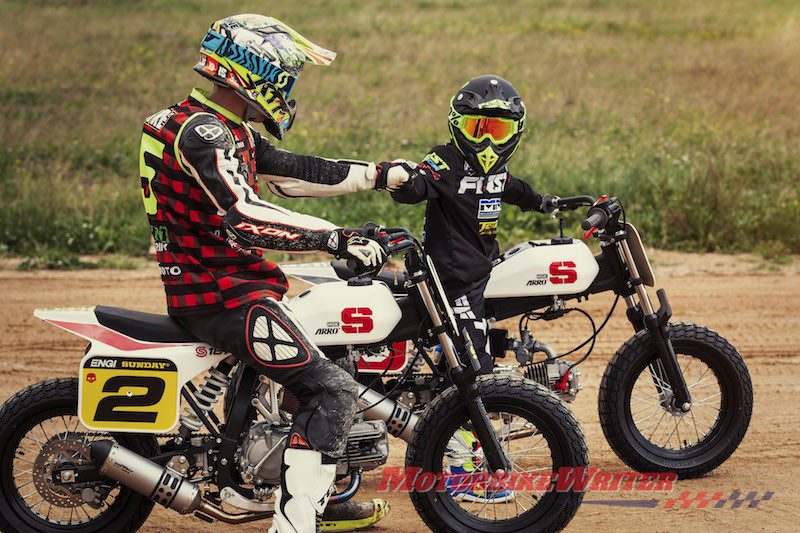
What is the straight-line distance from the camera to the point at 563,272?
5.36 meters

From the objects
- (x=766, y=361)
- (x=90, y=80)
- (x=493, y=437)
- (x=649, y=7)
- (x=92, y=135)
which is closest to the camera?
(x=493, y=437)

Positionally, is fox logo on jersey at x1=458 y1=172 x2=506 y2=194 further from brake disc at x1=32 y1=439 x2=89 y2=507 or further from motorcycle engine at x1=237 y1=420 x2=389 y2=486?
brake disc at x1=32 y1=439 x2=89 y2=507

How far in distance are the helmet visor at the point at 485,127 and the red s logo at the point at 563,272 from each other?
709mm

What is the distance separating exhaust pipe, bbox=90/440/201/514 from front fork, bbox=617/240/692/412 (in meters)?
2.49

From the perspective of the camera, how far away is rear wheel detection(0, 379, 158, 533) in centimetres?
449

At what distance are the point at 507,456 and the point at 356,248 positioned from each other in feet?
4.21

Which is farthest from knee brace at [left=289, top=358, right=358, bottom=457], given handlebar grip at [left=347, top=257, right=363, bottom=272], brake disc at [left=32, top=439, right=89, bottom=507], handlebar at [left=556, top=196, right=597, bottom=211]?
handlebar at [left=556, top=196, right=597, bottom=211]

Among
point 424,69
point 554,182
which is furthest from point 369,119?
point 554,182

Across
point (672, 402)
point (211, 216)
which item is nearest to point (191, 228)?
point (211, 216)

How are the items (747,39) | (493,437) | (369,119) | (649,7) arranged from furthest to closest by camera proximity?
(649,7) → (747,39) → (369,119) → (493,437)

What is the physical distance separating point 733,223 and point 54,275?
7147 mm

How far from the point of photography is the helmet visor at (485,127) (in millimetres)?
5309

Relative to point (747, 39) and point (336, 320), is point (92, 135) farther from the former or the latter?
point (747, 39)

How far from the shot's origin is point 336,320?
464cm
